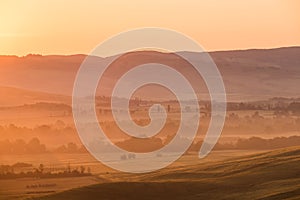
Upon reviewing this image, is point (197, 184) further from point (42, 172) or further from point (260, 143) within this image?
point (260, 143)

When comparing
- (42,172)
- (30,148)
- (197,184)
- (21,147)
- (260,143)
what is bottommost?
(197,184)

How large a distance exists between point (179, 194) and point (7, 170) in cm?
3908

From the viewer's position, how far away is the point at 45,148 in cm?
14212

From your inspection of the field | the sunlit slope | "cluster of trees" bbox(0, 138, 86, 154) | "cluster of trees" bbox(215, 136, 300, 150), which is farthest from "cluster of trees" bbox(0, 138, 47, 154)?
the sunlit slope

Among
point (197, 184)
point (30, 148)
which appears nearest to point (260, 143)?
point (30, 148)

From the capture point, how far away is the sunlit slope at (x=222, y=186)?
71.8m

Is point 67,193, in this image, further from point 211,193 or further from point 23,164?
point 23,164

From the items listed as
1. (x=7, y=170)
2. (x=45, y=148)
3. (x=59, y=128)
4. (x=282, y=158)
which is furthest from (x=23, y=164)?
(x=59, y=128)

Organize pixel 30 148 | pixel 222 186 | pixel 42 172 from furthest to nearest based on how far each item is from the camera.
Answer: pixel 30 148
pixel 42 172
pixel 222 186

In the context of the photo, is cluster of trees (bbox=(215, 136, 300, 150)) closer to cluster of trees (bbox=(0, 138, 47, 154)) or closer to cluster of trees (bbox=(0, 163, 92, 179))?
cluster of trees (bbox=(0, 138, 47, 154))

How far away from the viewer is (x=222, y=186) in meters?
78.8

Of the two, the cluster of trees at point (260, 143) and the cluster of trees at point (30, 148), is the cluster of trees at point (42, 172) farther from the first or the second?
the cluster of trees at point (260, 143)

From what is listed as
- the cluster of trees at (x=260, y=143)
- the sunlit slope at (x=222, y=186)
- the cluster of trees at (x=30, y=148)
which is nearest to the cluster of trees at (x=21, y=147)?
the cluster of trees at (x=30, y=148)

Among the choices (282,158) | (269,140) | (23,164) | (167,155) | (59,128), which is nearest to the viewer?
(282,158)
